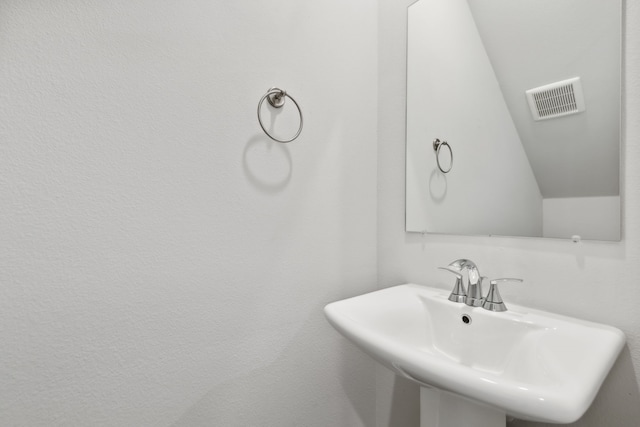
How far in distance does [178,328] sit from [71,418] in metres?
0.25

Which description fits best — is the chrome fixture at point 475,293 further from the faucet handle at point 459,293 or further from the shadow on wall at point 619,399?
the shadow on wall at point 619,399

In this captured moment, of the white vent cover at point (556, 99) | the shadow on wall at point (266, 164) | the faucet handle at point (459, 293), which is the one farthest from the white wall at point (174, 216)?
the white vent cover at point (556, 99)

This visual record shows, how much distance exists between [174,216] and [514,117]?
1.00m

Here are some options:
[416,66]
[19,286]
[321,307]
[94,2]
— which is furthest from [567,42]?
[19,286]

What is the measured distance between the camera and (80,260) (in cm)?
62

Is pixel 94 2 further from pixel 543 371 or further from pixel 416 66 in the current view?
pixel 543 371

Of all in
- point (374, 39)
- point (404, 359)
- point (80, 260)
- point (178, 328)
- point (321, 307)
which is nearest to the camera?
point (404, 359)

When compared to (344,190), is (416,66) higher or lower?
higher

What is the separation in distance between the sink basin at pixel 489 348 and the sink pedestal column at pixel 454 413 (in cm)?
8

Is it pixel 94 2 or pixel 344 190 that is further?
pixel 344 190

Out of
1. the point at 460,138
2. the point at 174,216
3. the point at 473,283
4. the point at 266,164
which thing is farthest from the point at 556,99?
the point at 174,216

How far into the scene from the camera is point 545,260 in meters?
0.76

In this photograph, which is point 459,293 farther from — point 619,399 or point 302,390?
point 302,390

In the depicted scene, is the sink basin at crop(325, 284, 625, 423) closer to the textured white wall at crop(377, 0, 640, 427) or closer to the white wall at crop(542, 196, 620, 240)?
the textured white wall at crop(377, 0, 640, 427)
